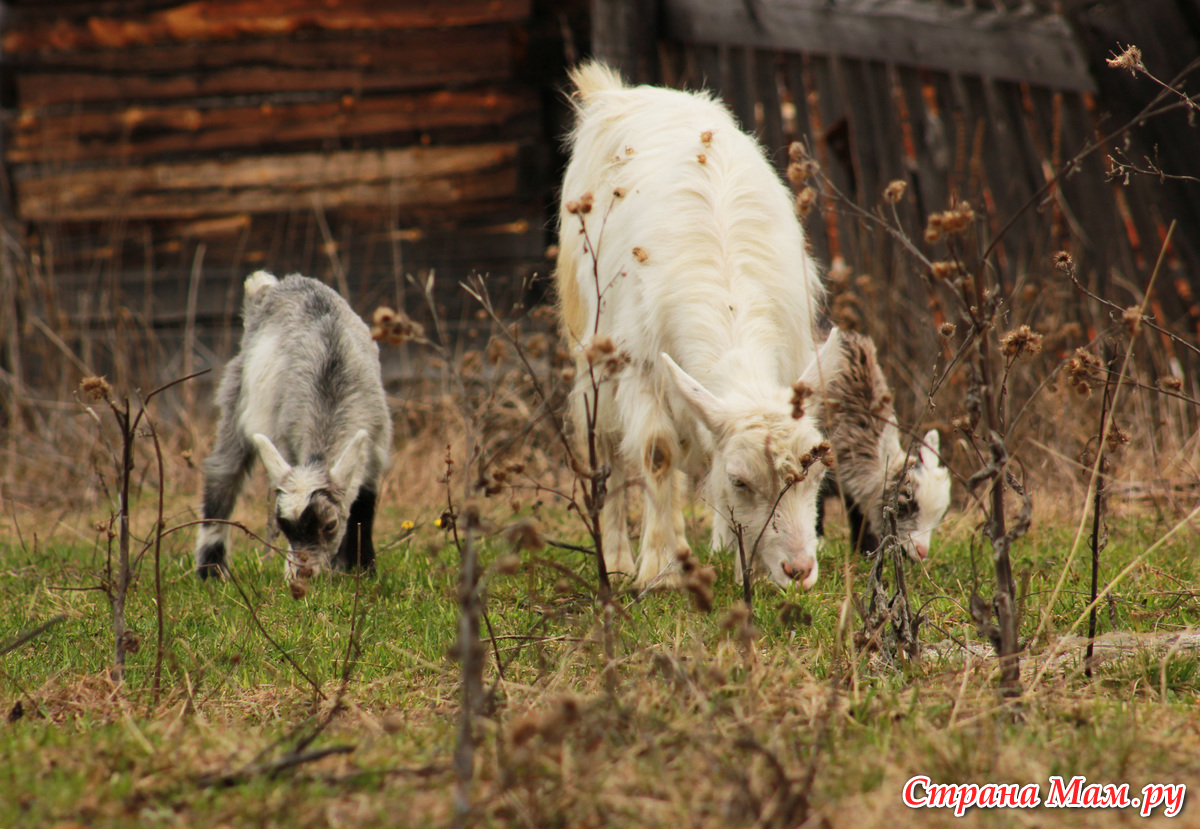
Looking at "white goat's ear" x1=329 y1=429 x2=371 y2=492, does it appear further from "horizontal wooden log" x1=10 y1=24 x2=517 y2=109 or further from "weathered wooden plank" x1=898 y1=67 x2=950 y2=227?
"horizontal wooden log" x1=10 y1=24 x2=517 y2=109

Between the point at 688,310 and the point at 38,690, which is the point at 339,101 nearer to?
the point at 688,310

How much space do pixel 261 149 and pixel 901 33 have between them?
5.31m

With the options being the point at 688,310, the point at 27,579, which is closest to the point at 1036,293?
the point at 688,310

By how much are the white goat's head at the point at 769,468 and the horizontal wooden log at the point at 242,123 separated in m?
5.76

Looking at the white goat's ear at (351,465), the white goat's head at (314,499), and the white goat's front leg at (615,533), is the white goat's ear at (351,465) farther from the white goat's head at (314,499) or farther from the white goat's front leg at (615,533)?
the white goat's front leg at (615,533)

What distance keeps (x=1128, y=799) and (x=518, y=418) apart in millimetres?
5017

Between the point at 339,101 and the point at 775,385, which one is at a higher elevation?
the point at 339,101

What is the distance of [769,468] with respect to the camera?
3.78 meters

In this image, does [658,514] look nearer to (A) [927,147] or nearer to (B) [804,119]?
(A) [927,147]

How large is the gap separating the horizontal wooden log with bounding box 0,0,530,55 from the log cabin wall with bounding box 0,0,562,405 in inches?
0.5

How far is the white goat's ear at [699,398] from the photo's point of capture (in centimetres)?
390

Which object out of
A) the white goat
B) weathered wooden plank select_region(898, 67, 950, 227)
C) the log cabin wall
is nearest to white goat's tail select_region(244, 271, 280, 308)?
the white goat

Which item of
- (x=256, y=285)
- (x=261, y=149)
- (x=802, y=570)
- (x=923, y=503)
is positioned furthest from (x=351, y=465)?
(x=261, y=149)

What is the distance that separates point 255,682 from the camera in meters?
3.22
